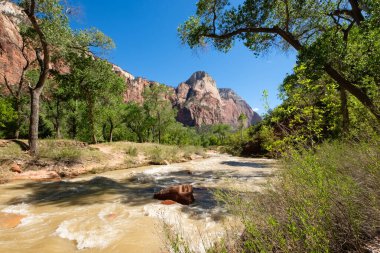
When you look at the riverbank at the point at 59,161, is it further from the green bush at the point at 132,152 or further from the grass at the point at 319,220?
the grass at the point at 319,220

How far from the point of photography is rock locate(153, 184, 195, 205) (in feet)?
23.2

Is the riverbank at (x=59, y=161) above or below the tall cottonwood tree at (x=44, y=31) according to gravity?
below

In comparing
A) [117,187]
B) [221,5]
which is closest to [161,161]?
[117,187]

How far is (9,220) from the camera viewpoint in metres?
5.77

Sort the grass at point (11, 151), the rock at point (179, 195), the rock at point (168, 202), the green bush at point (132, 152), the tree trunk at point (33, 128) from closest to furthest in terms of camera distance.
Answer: the rock at point (168, 202) < the rock at point (179, 195) < the grass at point (11, 151) < the tree trunk at point (33, 128) < the green bush at point (132, 152)

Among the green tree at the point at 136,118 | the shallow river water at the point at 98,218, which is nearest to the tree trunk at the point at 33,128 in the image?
the shallow river water at the point at 98,218

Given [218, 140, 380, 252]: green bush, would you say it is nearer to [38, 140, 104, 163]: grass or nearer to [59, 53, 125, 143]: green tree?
[38, 140, 104, 163]: grass

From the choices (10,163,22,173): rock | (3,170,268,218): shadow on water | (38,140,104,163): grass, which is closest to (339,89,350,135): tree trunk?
(3,170,268,218): shadow on water

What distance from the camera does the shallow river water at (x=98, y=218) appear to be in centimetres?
440

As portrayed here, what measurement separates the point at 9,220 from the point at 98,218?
2.20 meters

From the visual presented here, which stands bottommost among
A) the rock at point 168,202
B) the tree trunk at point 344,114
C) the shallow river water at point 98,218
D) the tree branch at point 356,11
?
the shallow river water at point 98,218

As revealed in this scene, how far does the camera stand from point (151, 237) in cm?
475

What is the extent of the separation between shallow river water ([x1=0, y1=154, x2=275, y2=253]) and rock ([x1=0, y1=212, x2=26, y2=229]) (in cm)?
12

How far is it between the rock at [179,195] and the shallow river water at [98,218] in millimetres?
239
